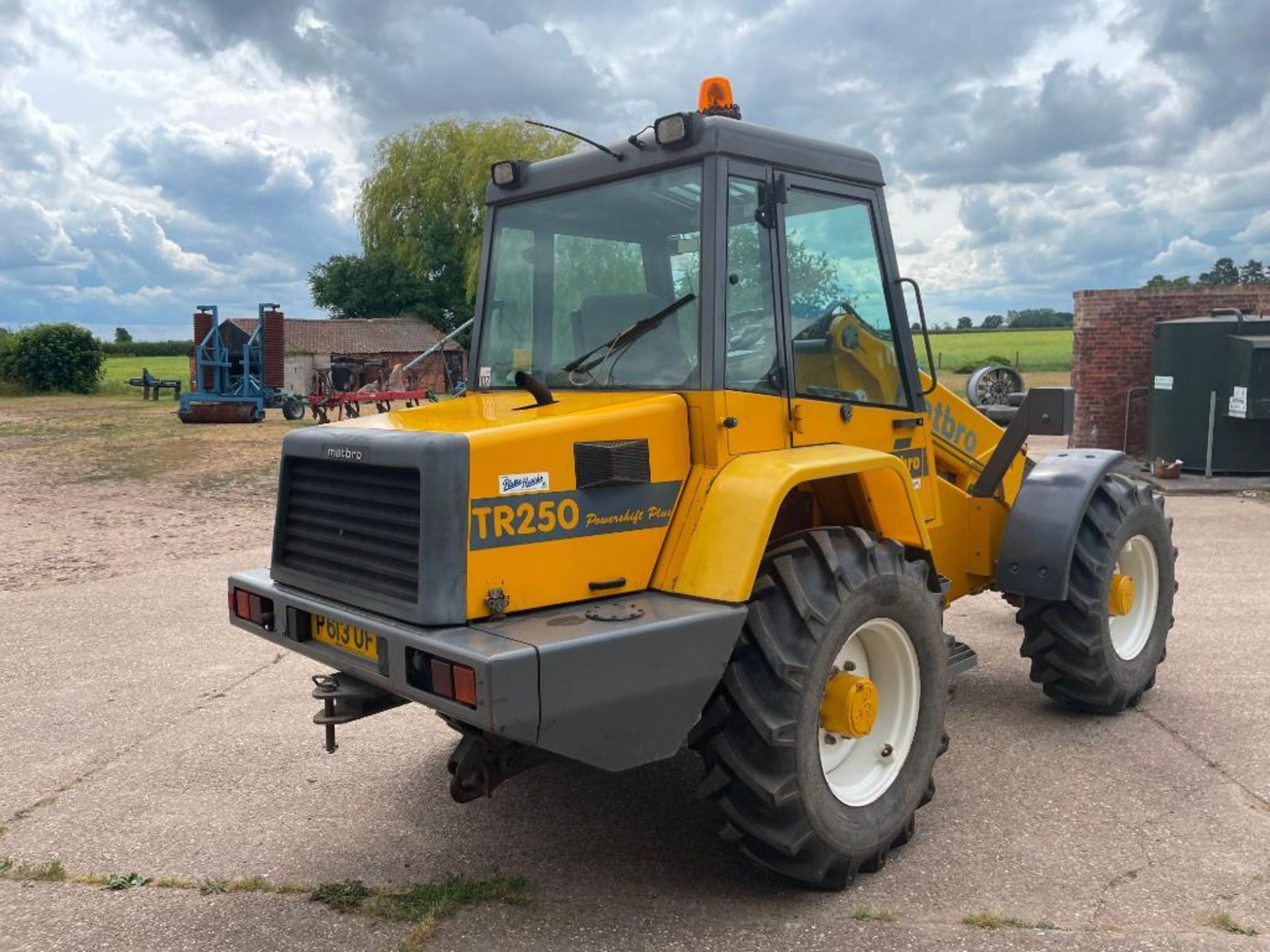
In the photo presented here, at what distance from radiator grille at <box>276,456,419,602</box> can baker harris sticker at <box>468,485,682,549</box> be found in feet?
0.73

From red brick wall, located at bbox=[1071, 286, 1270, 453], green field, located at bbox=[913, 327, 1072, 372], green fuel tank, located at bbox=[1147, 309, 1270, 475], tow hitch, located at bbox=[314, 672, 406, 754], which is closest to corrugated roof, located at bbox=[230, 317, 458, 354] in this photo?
green field, located at bbox=[913, 327, 1072, 372]

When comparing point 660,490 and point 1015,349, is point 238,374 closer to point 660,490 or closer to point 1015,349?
point 660,490

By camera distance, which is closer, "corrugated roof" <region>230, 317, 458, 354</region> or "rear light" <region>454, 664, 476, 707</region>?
"rear light" <region>454, 664, 476, 707</region>

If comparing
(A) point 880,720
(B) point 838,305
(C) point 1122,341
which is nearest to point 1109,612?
(A) point 880,720

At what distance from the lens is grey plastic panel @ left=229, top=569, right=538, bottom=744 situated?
2820 mm

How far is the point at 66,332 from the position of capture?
4003cm

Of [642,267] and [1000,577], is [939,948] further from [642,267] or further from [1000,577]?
[642,267]

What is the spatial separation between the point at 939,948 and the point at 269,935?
2.08m

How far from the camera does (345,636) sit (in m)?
3.46

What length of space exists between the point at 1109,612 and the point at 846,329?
2.07 meters

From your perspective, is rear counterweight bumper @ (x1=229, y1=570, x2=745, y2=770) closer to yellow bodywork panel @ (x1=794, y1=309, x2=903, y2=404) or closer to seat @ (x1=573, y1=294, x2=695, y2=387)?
seat @ (x1=573, y1=294, x2=695, y2=387)

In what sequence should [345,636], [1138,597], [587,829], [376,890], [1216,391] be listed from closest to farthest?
1. [345,636]
2. [376,890]
3. [587,829]
4. [1138,597]
5. [1216,391]

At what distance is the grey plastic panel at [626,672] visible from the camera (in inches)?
116

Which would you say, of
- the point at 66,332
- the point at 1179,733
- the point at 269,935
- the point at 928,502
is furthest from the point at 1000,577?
the point at 66,332
